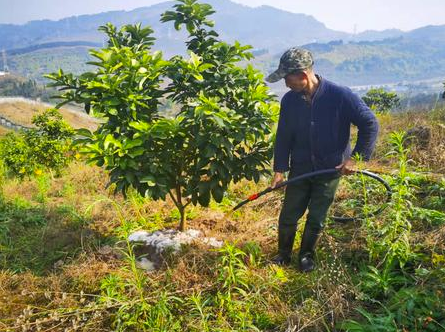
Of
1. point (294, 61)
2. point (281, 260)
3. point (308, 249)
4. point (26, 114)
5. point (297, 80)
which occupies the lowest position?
point (26, 114)

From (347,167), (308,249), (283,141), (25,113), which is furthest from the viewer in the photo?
(25,113)

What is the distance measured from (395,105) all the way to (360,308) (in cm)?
3624

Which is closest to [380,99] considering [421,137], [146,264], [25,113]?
[421,137]

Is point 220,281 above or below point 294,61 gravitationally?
below

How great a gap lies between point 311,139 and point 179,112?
55.3 inches

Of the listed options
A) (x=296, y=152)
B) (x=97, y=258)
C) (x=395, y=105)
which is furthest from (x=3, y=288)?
(x=395, y=105)

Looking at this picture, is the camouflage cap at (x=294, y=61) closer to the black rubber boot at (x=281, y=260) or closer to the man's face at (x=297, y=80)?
the man's face at (x=297, y=80)

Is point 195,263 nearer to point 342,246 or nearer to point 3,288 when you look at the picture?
point 342,246

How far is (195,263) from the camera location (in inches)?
150

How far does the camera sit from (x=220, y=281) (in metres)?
3.56

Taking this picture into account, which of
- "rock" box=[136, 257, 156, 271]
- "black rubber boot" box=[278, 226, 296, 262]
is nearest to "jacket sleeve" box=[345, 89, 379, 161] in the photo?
"black rubber boot" box=[278, 226, 296, 262]

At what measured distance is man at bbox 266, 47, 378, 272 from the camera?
3.27 m

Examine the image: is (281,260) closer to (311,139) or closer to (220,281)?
(220,281)

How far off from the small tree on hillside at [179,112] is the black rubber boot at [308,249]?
85cm
